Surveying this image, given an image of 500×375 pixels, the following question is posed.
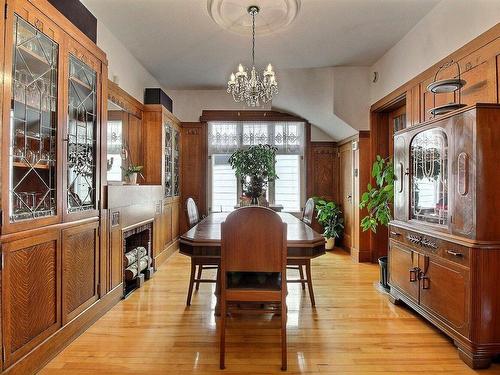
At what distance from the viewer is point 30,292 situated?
6.53ft

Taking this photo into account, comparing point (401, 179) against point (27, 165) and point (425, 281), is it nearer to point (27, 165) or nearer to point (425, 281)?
point (425, 281)

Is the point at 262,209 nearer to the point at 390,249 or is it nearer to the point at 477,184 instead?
the point at 477,184

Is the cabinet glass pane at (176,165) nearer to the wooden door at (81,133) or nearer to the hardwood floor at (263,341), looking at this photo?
the hardwood floor at (263,341)

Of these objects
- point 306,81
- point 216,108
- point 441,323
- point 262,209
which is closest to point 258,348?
point 262,209

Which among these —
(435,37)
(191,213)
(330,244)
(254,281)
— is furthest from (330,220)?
(254,281)

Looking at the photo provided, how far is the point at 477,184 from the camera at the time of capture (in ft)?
6.86

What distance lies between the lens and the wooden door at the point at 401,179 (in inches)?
119

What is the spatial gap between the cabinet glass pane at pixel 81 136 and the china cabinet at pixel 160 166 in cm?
175

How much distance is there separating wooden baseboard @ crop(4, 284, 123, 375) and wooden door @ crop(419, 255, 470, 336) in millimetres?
2772

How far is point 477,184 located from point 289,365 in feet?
5.60

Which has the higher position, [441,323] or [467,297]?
[467,297]

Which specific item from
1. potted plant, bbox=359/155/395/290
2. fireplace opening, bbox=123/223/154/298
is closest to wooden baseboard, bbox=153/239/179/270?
fireplace opening, bbox=123/223/154/298

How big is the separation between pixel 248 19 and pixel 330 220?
368cm

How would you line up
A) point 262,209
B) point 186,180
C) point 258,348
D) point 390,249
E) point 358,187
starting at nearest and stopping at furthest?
point 262,209
point 258,348
point 390,249
point 358,187
point 186,180
